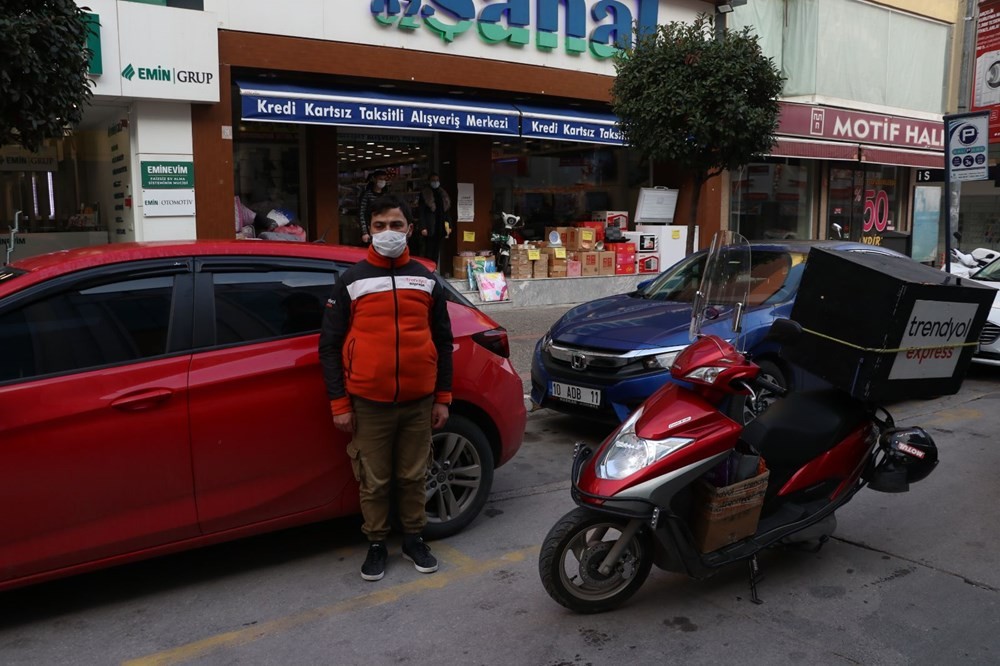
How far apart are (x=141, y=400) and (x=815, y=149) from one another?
51.4ft

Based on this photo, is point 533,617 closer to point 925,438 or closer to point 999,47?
point 925,438

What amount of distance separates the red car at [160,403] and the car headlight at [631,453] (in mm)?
1338

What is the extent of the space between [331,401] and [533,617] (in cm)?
131

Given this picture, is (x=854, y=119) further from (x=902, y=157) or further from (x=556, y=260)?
(x=556, y=260)

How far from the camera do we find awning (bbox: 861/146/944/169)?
17844mm

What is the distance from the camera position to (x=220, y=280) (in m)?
3.98

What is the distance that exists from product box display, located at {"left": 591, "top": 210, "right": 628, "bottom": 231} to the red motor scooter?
11584mm

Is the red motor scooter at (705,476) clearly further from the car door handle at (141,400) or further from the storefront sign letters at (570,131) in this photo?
the storefront sign letters at (570,131)

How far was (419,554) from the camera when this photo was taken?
4.18 meters

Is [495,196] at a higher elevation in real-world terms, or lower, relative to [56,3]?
lower

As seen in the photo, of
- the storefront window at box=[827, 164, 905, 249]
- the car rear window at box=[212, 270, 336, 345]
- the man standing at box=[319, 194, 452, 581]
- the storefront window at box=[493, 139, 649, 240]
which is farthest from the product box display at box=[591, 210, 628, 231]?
the man standing at box=[319, 194, 452, 581]

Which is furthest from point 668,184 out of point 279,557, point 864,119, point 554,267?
A: point 279,557

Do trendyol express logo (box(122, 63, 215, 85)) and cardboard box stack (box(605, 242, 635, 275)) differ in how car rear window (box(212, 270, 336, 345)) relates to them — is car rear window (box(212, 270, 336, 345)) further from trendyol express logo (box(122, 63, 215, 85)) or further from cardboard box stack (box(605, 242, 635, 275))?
cardboard box stack (box(605, 242, 635, 275))

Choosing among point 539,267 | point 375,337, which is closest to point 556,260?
point 539,267
